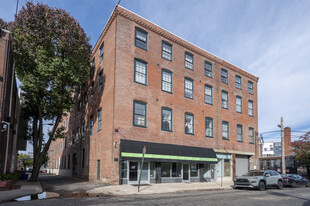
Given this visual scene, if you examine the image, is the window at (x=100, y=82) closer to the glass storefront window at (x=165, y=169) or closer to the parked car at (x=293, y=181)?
the glass storefront window at (x=165, y=169)

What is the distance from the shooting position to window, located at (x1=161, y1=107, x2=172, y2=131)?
882 inches

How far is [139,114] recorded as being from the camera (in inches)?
Answer: 822

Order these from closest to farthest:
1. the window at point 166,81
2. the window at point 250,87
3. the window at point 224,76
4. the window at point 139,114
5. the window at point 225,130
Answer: the window at point 139,114 < the window at point 166,81 < the window at point 225,130 < the window at point 224,76 < the window at point 250,87

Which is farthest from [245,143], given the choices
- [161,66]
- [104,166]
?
[104,166]

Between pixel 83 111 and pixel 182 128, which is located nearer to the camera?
pixel 182 128

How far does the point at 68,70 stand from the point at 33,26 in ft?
14.1

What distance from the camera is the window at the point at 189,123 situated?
24.4 meters

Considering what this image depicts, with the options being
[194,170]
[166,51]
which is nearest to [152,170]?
[194,170]

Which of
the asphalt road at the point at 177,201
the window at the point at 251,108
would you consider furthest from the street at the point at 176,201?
the window at the point at 251,108

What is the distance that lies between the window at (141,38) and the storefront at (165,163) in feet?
27.4

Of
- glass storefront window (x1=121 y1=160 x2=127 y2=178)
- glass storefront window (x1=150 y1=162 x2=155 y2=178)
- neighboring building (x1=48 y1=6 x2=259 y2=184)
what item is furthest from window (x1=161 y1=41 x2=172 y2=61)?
glass storefront window (x1=121 y1=160 x2=127 y2=178)

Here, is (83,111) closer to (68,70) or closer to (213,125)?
(68,70)

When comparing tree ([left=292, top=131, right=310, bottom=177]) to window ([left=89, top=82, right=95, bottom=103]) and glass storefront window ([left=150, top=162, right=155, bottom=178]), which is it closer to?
glass storefront window ([left=150, top=162, right=155, bottom=178])

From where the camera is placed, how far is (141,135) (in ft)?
67.2
